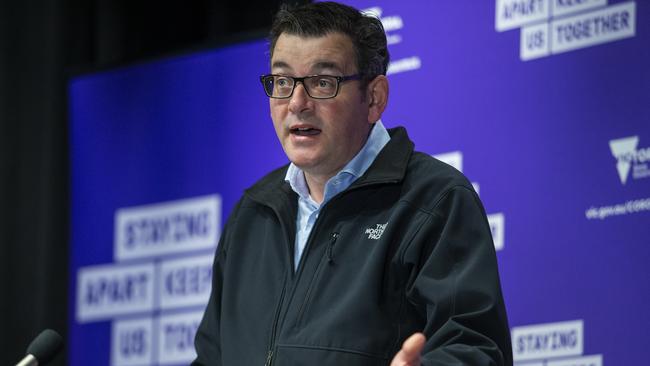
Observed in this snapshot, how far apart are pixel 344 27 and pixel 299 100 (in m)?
0.23

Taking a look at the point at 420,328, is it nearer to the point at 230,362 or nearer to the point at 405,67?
the point at 230,362

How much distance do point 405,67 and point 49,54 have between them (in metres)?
2.24

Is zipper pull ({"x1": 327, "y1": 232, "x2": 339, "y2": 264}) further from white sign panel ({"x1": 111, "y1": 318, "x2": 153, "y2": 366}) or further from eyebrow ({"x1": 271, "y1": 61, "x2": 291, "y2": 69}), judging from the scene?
white sign panel ({"x1": 111, "y1": 318, "x2": 153, "y2": 366})

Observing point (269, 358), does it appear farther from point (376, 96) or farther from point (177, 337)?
point (177, 337)

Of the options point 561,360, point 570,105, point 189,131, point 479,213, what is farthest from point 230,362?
point 189,131

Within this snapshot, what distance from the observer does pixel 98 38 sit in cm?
597

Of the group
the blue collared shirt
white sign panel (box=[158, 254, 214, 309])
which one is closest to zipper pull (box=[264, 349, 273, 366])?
the blue collared shirt

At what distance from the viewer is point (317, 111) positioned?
2773 mm

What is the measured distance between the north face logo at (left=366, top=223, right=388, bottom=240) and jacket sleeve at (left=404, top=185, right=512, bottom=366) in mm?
101

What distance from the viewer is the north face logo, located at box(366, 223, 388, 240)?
2.63m

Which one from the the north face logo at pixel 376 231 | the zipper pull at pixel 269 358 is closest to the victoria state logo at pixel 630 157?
the the north face logo at pixel 376 231

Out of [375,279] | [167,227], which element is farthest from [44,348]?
A: [167,227]

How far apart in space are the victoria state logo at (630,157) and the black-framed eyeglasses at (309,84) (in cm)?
135

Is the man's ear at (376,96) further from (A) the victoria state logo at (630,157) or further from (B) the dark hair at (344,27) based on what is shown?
(A) the victoria state logo at (630,157)
